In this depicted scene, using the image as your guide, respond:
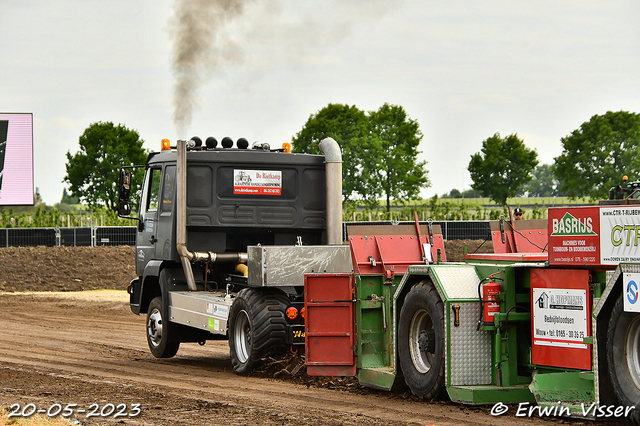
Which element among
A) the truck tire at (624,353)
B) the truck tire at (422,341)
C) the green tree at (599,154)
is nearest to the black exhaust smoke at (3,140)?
the green tree at (599,154)

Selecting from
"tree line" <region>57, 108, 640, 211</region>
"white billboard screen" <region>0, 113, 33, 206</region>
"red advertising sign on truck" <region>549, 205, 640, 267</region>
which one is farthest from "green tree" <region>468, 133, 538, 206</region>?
"red advertising sign on truck" <region>549, 205, 640, 267</region>

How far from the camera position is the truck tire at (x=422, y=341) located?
8.77 meters

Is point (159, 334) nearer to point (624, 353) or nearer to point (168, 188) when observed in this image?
point (168, 188)

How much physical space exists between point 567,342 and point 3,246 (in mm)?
30733

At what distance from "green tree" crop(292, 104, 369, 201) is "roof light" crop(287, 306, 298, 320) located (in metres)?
41.1

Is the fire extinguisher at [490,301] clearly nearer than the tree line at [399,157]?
Yes

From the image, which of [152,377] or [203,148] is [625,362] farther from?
[203,148]

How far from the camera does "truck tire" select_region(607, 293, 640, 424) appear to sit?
23.7 ft

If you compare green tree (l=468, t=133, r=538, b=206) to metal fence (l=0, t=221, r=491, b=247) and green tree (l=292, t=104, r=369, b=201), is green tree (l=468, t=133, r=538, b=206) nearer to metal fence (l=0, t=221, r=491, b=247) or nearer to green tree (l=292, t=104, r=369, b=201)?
green tree (l=292, t=104, r=369, b=201)

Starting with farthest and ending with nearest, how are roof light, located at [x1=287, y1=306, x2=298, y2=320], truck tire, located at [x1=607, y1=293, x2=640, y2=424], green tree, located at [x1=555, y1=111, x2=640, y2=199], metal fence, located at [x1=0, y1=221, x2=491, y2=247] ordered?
green tree, located at [x1=555, y1=111, x2=640, y2=199], metal fence, located at [x1=0, y1=221, x2=491, y2=247], roof light, located at [x1=287, y1=306, x2=298, y2=320], truck tire, located at [x1=607, y1=293, x2=640, y2=424]

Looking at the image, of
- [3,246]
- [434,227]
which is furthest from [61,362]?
[3,246]

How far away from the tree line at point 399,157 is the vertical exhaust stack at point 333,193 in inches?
1477

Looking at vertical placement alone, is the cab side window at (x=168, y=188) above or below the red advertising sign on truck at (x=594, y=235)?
above

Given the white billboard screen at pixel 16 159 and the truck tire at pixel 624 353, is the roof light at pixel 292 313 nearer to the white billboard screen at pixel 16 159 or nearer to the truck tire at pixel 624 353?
the truck tire at pixel 624 353
